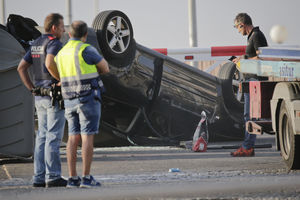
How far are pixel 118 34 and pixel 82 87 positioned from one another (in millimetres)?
4102

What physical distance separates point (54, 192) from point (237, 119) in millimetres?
6872

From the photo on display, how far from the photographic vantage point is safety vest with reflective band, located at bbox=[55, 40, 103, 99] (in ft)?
25.6

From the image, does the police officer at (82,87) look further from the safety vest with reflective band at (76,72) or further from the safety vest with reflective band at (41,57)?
the safety vest with reflective band at (41,57)

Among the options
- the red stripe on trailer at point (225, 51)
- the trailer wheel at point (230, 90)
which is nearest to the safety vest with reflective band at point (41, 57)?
the trailer wheel at point (230, 90)

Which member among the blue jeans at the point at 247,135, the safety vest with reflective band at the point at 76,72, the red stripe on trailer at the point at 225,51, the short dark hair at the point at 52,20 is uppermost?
the short dark hair at the point at 52,20

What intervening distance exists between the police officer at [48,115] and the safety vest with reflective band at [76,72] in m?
0.25

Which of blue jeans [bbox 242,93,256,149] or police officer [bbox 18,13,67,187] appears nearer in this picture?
police officer [bbox 18,13,67,187]

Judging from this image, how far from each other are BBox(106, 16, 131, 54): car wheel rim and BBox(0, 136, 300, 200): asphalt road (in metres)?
1.68

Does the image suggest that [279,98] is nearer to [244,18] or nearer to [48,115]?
[244,18]

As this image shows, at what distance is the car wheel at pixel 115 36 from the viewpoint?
1161 centimetres

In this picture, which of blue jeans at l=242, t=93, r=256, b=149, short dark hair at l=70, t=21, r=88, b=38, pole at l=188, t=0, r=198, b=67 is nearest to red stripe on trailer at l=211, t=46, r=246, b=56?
blue jeans at l=242, t=93, r=256, b=149

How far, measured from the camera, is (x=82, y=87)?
A: 25.6 feet

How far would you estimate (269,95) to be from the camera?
32.9ft

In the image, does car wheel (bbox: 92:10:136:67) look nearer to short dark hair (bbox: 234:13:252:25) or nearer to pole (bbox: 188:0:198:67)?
short dark hair (bbox: 234:13:252:25)
